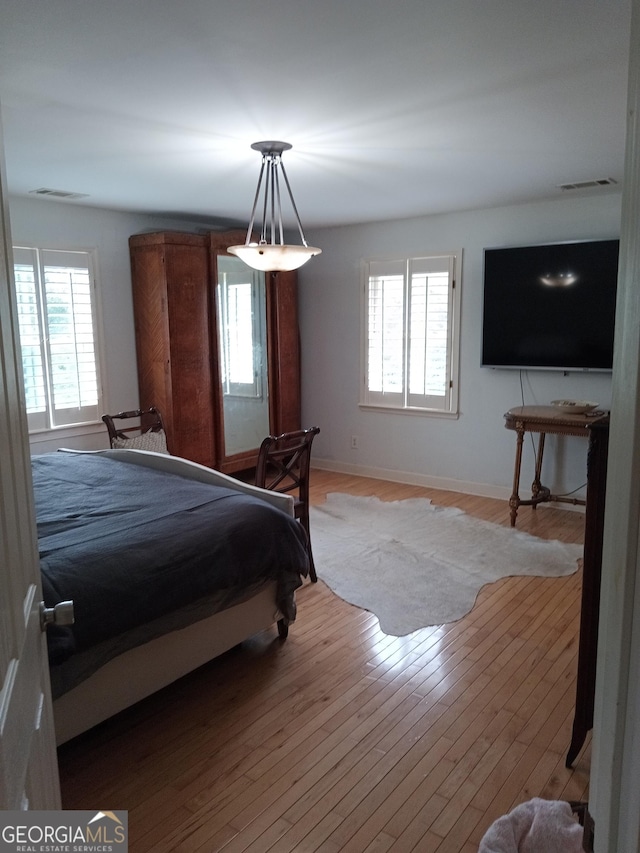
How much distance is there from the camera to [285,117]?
109 inches

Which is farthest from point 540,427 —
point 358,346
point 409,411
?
point 358,346

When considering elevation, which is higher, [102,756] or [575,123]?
[575,123]

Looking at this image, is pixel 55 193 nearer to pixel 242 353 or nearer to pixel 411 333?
pixel 242 353

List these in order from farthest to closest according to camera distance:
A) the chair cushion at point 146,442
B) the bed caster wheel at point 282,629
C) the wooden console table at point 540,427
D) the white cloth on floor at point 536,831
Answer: the chair cushion at point 146,442
the wooden console table at point 540,427
the bed caster wheel at point 282,629
the white cloth on floor at point 536,831

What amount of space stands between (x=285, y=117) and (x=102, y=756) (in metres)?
2.77

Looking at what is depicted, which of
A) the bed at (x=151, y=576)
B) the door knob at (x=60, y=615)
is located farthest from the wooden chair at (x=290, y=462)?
the door knob at (x=60, y=615)

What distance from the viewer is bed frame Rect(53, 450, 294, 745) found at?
7.05 feet

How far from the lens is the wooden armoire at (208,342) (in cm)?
509

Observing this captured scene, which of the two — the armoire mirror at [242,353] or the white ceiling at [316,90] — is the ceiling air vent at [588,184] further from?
the armoire mirror at [242,353]

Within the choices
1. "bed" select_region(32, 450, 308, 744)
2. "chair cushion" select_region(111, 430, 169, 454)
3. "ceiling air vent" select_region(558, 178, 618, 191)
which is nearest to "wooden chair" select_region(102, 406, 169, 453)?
"chair cushion" select_region(111, 430, 169, 454)

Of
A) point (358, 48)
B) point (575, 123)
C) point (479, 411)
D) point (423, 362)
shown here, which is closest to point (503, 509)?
point (479, 411)

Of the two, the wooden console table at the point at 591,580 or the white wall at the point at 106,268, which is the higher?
the white wall at the point at 106,268

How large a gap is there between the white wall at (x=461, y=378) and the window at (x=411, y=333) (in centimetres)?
11

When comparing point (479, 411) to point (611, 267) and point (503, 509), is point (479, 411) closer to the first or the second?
point (503, 509)
